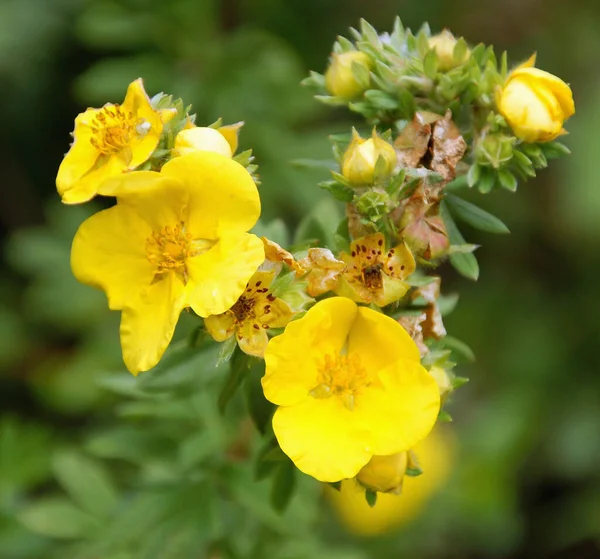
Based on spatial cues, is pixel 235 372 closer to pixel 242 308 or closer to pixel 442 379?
pixel 242 308

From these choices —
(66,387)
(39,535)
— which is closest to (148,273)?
(39,535)

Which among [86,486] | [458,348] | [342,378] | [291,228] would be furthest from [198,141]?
[291,228]

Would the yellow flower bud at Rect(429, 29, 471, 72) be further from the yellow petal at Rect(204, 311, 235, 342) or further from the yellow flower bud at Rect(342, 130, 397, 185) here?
the yellow petal at Rect(204, 311, 235, 342)

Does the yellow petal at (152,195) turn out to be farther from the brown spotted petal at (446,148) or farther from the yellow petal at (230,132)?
the brown spotted petal at (446,148)

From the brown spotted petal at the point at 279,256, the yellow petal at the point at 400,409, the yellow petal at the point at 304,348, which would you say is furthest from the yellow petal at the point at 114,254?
the yellow petal at the point at 400,409

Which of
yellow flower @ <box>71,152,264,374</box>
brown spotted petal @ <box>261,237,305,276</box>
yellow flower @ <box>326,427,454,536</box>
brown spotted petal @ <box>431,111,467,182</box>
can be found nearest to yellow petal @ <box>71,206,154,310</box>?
yellow flower @ <box>71,152,264,374</box>

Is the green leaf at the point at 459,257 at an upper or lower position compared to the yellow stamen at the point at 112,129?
lower
